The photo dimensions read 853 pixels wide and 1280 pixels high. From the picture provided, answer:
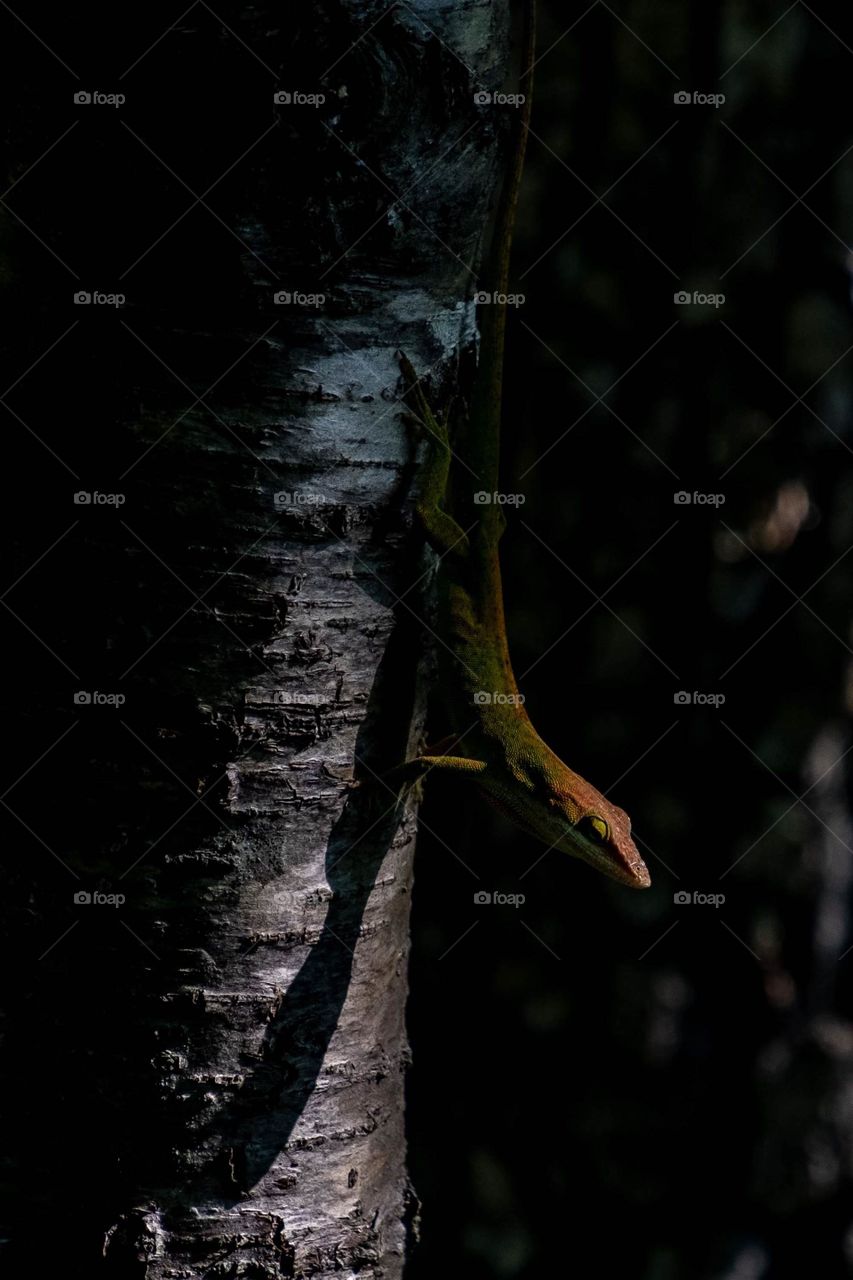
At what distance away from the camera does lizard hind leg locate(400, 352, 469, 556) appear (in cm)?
152

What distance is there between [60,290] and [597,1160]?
11.4 feet

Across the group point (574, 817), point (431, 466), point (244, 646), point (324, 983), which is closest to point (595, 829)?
point (574, 817)

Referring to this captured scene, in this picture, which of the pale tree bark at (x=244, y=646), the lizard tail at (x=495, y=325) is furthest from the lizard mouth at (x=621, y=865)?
the pale tree bark at (x=244, y=646)

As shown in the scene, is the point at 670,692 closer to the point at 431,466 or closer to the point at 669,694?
the point at 669,694

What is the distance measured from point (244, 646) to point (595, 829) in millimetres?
1287

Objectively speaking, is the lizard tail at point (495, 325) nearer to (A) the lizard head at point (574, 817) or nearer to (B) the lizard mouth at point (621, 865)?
(A) the lizard head at point (574, 817)

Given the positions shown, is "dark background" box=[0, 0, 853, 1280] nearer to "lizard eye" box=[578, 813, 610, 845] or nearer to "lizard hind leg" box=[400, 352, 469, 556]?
"lizard eye" box=[578, 813, 610, 845]

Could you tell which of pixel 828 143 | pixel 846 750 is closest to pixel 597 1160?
pixel 846 750

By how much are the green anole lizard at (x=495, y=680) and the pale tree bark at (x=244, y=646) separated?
11.6 inches

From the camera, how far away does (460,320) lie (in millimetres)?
1592

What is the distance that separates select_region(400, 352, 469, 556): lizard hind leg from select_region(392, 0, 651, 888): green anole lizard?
0.16ft

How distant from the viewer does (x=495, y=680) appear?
2.43 m

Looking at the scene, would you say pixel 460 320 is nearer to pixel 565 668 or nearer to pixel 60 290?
pixel 60 290

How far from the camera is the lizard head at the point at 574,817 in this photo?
2.48 meters
